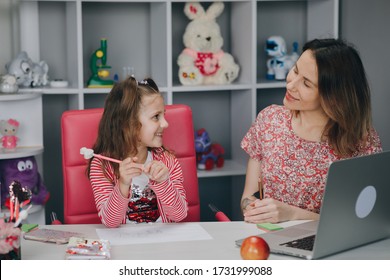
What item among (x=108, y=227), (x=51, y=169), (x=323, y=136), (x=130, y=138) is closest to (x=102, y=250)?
(x=108, y=227)

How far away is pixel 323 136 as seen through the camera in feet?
7.14

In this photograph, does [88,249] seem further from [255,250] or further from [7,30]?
[7,30]

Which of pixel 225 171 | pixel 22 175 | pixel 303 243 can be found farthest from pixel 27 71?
pixel 303 243

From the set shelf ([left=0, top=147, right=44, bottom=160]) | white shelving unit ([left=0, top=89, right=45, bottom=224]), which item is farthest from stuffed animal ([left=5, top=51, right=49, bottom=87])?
shelf ([left=0, top=147, right=44, bottom=160])

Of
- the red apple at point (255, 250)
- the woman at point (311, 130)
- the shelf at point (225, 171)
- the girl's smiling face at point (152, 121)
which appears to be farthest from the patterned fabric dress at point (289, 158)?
the shelf at point (225, 171)

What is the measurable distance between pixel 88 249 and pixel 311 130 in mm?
908

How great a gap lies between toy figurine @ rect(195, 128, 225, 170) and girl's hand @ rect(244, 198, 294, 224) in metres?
1.33

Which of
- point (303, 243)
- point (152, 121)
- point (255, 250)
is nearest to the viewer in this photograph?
point (255, 250)

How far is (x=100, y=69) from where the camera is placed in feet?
10.4

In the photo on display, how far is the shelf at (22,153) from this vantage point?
2817mm
